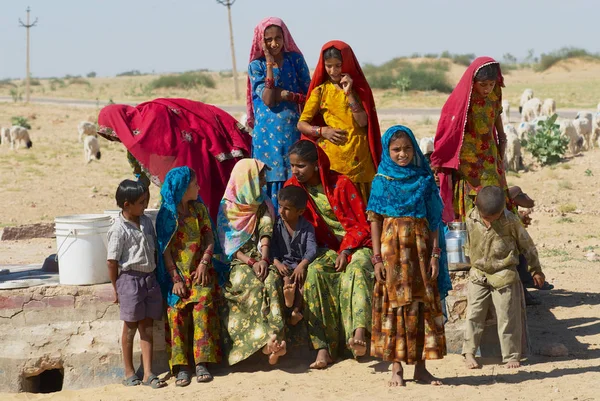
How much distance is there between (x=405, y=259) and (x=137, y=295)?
1638mm

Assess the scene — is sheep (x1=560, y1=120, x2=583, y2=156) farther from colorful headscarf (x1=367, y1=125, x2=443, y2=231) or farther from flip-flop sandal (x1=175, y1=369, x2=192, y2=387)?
flip-flop sandal (x1=175, y1=369, x2=192, y2=387)

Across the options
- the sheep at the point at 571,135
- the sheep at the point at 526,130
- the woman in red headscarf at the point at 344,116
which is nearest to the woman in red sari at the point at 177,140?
the woman in red headscarf at the point at 344,116

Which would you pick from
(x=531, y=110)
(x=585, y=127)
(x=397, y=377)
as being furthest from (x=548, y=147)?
(x=397, y=377)

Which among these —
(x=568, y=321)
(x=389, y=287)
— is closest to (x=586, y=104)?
(x=568, y=321)

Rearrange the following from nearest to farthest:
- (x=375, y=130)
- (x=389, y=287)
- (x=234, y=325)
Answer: (x=389, y=287) → (x=234, y=325) → (x=375, y=130)

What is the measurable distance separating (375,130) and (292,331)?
5.06ft

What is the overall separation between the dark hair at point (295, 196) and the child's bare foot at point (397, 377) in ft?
3.98

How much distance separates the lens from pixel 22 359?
5.65m

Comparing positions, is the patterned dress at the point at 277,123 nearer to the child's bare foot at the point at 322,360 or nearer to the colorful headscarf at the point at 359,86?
the colorful headscarf at the point at 359,86

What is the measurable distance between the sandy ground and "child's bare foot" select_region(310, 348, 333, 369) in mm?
71

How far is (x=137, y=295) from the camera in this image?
17.3ft

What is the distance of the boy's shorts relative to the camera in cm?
527

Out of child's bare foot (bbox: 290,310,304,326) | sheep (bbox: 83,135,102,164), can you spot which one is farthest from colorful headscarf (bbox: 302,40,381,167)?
sheep (bbox: 83,135,102,164)

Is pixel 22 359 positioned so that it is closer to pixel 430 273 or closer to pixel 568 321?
pixel 430 273
